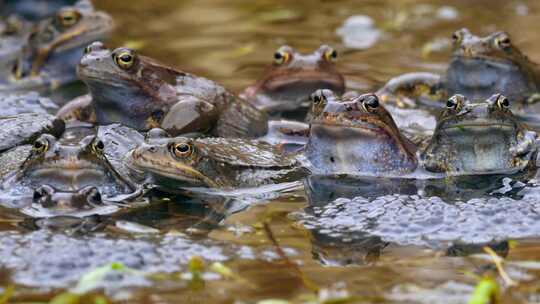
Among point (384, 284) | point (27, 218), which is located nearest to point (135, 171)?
point (27, 218)

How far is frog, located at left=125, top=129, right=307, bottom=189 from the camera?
20.4 ft

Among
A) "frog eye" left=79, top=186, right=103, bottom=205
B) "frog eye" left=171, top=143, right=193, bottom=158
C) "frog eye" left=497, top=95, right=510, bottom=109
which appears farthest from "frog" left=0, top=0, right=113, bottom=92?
"frog eye" left=497, top=95, right=510, bottom=109

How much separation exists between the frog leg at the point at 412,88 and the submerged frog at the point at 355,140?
188 centimetres

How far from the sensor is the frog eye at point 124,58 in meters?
7.50

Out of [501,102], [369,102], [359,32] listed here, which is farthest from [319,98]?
[359,32]

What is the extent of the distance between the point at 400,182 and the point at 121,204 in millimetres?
1828

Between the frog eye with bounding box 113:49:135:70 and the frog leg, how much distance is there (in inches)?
91.4

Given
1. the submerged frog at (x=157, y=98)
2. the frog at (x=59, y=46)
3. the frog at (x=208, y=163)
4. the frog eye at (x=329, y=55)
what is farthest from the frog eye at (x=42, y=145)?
the frog at (x=59, y=46)

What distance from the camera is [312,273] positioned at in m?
5.12

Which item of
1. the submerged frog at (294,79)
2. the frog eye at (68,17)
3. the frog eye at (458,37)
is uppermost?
the frog eye at (458,37)

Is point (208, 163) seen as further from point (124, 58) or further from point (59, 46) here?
point (59, 46)

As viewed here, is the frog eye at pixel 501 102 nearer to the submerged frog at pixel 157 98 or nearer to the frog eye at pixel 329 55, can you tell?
the submerged frog at pixel 157 98

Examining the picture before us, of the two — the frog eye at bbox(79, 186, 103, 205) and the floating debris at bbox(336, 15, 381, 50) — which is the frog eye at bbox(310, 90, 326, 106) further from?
the floating debris at bbox(336, 15, 381, 50)

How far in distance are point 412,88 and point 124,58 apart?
2.70 metres
